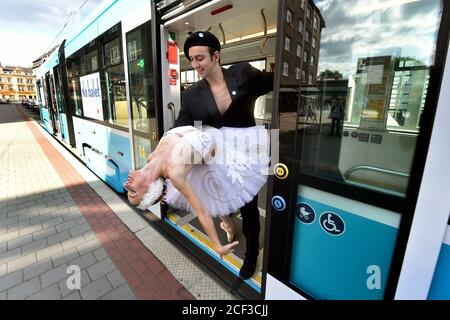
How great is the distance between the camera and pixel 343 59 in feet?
3.61

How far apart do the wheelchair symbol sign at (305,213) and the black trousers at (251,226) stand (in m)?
0.56

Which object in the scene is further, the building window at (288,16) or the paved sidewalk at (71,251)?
the paved sidewalk at (71,251)

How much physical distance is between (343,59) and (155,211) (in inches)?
108

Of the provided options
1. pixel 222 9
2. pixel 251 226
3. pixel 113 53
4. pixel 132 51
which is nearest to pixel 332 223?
pixel 251 226

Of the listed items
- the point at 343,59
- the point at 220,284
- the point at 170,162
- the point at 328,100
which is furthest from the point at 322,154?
the point at 220,284

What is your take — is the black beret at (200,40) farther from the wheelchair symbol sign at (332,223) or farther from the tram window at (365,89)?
the wheelchair symbol sign at (332,223)

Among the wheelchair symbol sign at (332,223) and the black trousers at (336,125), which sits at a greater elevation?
the black trousers at (336,125)

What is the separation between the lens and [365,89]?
1059mm

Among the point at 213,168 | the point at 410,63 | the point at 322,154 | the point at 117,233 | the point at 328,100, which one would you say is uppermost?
the point at 410,63

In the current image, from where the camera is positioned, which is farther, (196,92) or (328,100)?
(196,92)

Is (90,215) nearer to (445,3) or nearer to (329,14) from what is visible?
(329,14)

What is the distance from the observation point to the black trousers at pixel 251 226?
1.92 meters

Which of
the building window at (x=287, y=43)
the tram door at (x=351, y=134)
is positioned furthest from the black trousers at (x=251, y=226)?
the building window at (x=287, y=43)

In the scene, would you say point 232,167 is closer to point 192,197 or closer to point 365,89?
point 192,197
